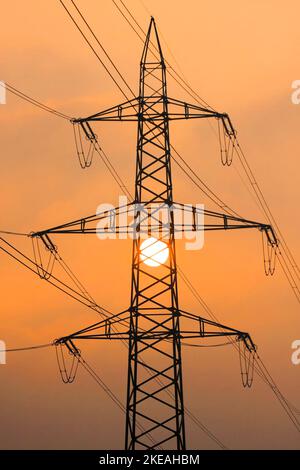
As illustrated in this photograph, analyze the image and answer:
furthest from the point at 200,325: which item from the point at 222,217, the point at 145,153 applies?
the point at 145,153

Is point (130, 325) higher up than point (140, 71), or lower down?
lower down

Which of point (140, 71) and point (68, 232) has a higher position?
point (140, 71)
